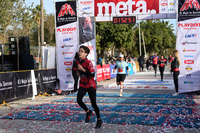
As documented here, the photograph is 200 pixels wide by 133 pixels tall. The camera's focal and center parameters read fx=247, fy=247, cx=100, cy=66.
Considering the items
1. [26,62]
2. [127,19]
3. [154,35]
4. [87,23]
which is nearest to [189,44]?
[127,19]

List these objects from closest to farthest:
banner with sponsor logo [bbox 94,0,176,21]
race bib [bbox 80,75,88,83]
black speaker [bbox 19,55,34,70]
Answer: race bib [bbox 80,75,88,83], banner with sponsor logo [bbox 94,0,176,21], black speaker [bbox 19,55,34,70]

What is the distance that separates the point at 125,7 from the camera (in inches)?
502

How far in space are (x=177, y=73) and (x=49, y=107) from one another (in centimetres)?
585

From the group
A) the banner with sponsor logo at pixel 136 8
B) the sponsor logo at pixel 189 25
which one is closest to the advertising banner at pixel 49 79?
the banner with sponsor logo at pixel 136 8

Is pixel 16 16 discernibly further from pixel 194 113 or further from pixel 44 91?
pixel 194 113

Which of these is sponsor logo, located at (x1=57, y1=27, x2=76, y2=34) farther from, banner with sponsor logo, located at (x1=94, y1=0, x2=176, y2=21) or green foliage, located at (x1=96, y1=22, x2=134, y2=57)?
green foliage, located at (x1=96, y1=22, x2=134, y2=57)

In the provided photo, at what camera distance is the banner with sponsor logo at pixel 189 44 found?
11430 mm

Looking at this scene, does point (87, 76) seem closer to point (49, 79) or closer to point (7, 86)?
point (7, 86)

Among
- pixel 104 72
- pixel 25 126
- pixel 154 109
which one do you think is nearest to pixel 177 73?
pixel 154 109

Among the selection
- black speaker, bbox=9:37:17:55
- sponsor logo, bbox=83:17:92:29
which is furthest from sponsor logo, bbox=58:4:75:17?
black speaker, bbox=9:37:17:55

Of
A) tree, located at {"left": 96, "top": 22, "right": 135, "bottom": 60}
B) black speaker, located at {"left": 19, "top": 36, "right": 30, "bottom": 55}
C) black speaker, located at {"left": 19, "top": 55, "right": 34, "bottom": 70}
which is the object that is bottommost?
black speaker, located at {"left": 19, "top": 55, "right": 34, "bottom": 70}

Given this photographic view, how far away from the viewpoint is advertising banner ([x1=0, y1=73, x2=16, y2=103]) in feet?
31.6

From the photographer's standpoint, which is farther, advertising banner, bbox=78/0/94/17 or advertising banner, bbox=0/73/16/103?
advertising banner, bbox=78/0/94/17

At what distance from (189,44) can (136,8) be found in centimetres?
321
